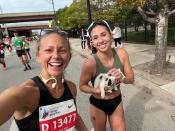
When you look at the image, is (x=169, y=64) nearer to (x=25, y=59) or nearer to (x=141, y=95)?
(x=141, y=95)

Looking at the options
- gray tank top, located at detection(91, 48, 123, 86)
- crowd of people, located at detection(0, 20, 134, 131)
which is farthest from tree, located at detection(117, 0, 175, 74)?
crowd of people, located at detection(0, 20, 134, 131)

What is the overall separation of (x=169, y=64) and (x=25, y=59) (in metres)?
7.03

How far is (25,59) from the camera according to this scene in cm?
1312

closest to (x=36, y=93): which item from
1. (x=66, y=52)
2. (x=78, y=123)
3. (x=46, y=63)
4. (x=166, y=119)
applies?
(x=46, y=63)

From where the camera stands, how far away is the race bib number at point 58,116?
188 cm

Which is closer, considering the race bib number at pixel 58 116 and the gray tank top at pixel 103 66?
the race bib number at pixel 58 116

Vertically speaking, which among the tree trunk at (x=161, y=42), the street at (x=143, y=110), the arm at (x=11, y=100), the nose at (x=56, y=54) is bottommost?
the street at (x=143, y=110)

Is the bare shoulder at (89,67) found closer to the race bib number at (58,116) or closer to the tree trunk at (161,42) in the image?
the race bib number at (58,116)

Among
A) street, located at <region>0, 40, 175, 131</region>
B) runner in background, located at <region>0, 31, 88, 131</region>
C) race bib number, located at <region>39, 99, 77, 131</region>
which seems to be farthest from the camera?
street, located at <region>0, 40, 175, 131</region>

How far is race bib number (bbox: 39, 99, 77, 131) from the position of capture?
6.18 feet

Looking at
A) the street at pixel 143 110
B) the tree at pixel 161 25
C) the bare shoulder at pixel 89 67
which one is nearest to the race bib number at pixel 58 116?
the bare shoulder at pixel 89 67

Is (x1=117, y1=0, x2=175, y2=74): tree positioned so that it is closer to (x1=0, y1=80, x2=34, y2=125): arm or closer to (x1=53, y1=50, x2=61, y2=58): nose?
(x1=53, y1=50, x2=61, y2=58): nose

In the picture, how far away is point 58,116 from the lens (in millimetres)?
1999

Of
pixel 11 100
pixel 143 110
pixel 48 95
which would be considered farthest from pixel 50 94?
pixel 143 110
